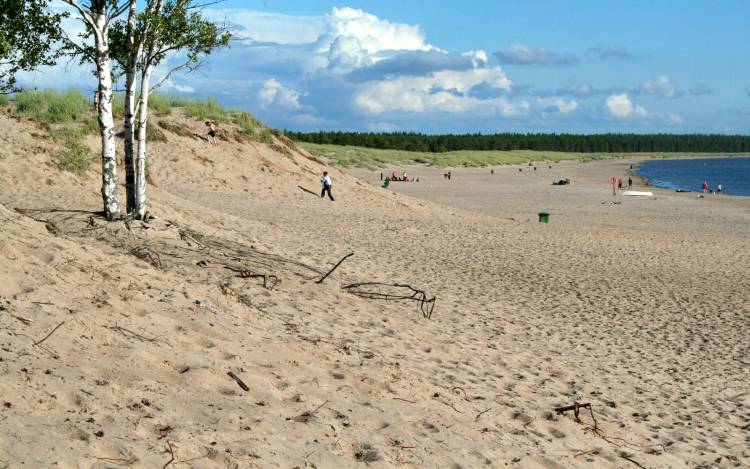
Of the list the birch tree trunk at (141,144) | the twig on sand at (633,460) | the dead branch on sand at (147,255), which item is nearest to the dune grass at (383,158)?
the birch tree trunk at (141,144)

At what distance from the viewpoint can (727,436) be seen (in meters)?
7.63

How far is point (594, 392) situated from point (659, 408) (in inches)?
28.9

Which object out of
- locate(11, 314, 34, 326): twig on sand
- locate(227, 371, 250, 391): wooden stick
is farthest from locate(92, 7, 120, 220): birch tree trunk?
locate(227, 371, 250, 391): wooden stick

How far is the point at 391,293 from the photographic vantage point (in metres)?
12.4

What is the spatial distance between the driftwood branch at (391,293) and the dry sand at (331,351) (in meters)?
0.28

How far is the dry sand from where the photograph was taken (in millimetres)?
5391

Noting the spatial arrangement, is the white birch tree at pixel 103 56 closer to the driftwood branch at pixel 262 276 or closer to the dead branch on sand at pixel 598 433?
the driftwood branch at pixel 262 276

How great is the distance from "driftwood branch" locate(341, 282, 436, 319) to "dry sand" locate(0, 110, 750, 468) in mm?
285

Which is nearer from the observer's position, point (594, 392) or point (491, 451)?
point (491, 451)

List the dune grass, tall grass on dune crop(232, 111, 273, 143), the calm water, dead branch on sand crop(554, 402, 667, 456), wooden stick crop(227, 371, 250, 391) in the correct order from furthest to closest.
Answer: the calm water, the dune grass, tall grass on dune crop(232, 111, 273, 143), dead branch on sand crop(554, 402, 667, 456), wooden stick crop(227, 371, 250, 391)

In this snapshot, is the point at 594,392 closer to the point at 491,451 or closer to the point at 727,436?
the point at 727,436

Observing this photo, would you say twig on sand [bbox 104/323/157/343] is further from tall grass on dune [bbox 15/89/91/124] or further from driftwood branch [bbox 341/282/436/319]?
tall grass on dune [bbox 15/89/91/124]

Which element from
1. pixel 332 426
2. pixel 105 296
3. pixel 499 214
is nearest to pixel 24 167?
pixel 105 296

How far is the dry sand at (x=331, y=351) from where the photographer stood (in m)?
5.39
